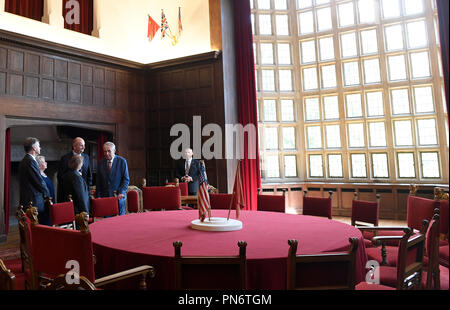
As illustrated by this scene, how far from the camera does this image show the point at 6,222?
19.5 ft

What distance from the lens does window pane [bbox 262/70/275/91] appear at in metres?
8.08

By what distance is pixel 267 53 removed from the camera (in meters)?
8.08

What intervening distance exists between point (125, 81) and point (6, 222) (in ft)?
13.1

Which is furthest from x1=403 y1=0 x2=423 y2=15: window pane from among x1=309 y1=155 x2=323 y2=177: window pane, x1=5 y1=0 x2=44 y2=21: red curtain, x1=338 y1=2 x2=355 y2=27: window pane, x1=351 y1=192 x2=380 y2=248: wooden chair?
x1=5 y1=0 x2=44 y2=21: red curtain

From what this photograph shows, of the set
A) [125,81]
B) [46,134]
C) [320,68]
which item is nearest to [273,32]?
[320,68]

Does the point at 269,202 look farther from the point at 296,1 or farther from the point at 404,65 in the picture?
the point at 296,1

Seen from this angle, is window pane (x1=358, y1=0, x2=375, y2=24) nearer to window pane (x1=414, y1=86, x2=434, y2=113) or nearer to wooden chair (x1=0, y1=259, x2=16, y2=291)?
window pane (x1=414, y1=86, x2=434, y2=113)

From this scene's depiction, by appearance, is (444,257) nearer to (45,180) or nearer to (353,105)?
(353,105)

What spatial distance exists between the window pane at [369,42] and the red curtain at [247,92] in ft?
8.69

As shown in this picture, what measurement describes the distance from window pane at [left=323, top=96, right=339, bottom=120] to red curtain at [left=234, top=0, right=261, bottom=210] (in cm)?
184

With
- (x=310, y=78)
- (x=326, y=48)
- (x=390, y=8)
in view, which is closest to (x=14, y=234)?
(x=310, y=78)

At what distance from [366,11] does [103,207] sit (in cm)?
713
